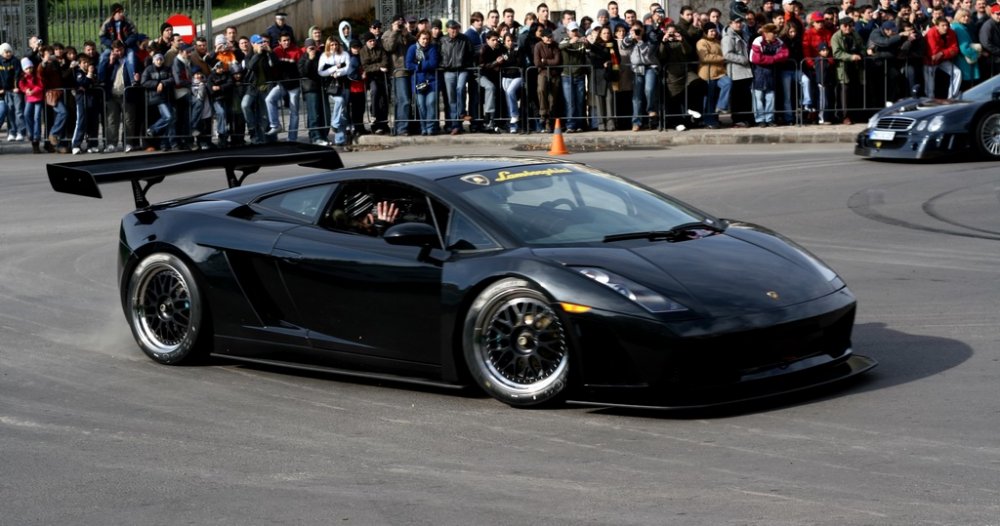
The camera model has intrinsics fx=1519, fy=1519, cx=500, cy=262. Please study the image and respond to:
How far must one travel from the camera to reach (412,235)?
25.6 feet

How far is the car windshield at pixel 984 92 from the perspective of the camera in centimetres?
1934

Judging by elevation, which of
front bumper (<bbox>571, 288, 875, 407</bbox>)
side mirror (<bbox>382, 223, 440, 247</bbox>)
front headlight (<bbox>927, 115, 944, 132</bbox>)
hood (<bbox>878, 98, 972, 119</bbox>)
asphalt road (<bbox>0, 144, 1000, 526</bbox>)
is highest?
hood (<bbox>878, 98, 972, 119</bbox>)

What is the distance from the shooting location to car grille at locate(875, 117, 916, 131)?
19.0 meters

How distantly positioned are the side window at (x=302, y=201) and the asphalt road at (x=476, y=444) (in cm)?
92

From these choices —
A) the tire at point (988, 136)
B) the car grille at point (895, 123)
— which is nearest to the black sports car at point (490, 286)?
the car grille at point (895, 123)

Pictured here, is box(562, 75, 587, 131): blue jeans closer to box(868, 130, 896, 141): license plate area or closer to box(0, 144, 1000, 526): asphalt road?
box(868, 130, 896, 141): license plate area

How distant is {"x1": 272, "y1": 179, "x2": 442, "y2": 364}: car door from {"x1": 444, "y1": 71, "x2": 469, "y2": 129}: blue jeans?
1601cm

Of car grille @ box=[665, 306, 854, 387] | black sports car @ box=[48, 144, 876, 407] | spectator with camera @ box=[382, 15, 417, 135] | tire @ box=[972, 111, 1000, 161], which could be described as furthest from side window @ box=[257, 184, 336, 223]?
spectator with camera @ box=[382, 15, 417, 135]

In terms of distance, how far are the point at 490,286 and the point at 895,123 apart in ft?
41.7

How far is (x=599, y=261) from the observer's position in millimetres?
7445

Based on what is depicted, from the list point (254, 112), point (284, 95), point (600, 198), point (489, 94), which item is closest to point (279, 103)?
point (284, 95)

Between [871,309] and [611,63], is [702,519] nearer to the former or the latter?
[871,309]

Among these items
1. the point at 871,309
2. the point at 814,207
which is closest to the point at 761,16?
the point at 814,207

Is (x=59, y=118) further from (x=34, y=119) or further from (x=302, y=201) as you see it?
(x=302, y=201)
